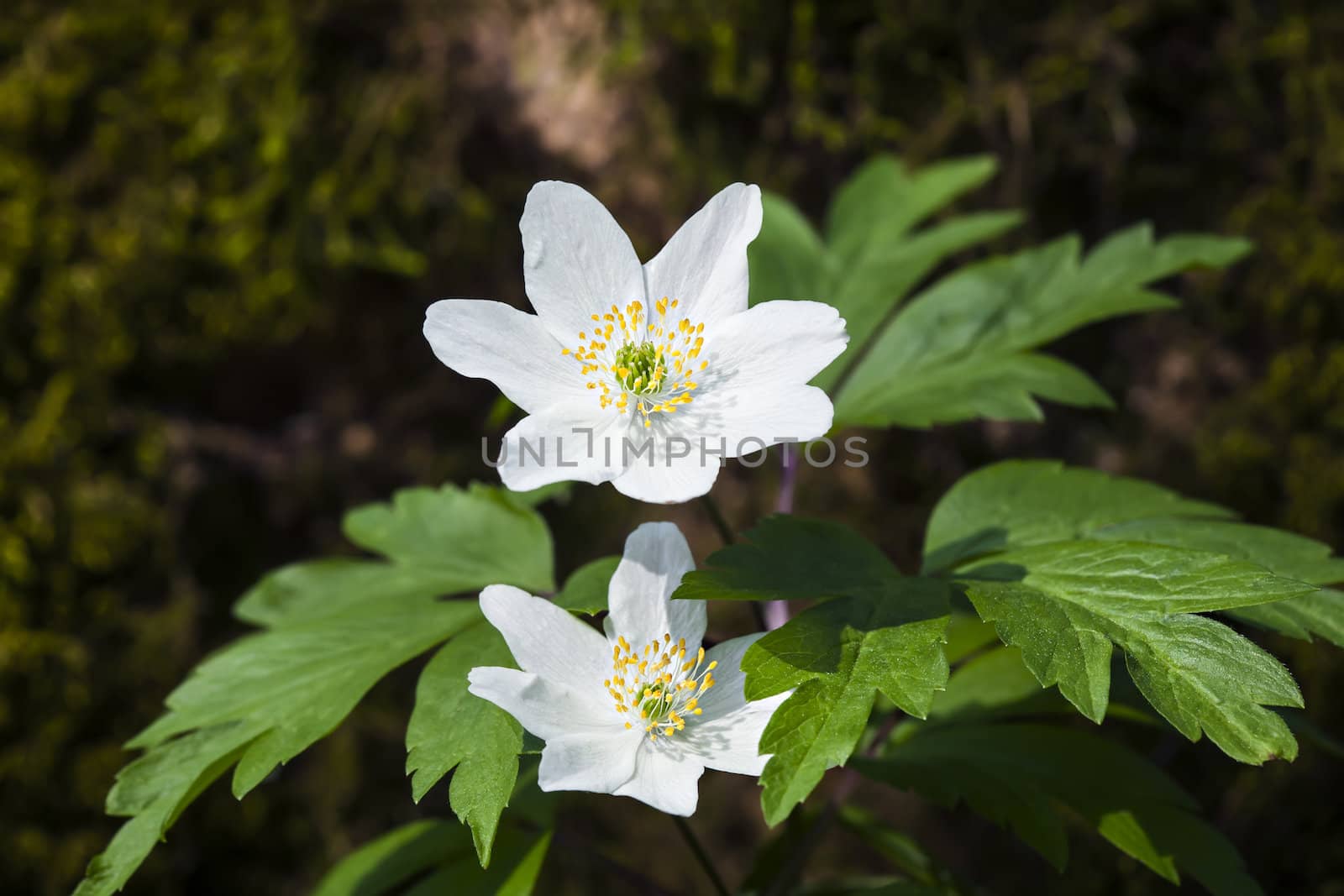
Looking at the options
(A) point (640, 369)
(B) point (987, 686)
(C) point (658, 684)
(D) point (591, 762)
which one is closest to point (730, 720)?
(C) point (658, 684)

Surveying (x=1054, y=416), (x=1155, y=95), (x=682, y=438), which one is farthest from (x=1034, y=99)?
(x=682, y=438)

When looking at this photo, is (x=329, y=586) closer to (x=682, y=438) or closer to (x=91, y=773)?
(x=682, y=438)

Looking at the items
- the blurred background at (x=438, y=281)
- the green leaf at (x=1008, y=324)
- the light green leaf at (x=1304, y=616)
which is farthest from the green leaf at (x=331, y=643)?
the light green leaf at (x=1304, y=616)

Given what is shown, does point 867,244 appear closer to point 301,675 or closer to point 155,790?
point 301,675

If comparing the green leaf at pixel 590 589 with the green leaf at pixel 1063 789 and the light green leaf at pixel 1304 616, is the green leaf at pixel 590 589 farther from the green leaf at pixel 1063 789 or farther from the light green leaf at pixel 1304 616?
the light green leaf at pixel 1304 616

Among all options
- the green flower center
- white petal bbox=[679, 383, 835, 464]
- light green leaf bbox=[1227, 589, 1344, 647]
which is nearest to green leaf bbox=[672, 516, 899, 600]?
white petal bbox=[679, 383, 835, 464]

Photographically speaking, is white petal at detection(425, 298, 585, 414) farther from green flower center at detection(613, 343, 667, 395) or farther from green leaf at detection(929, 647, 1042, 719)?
green leaf at detection(929, 647, 1042, 719)
